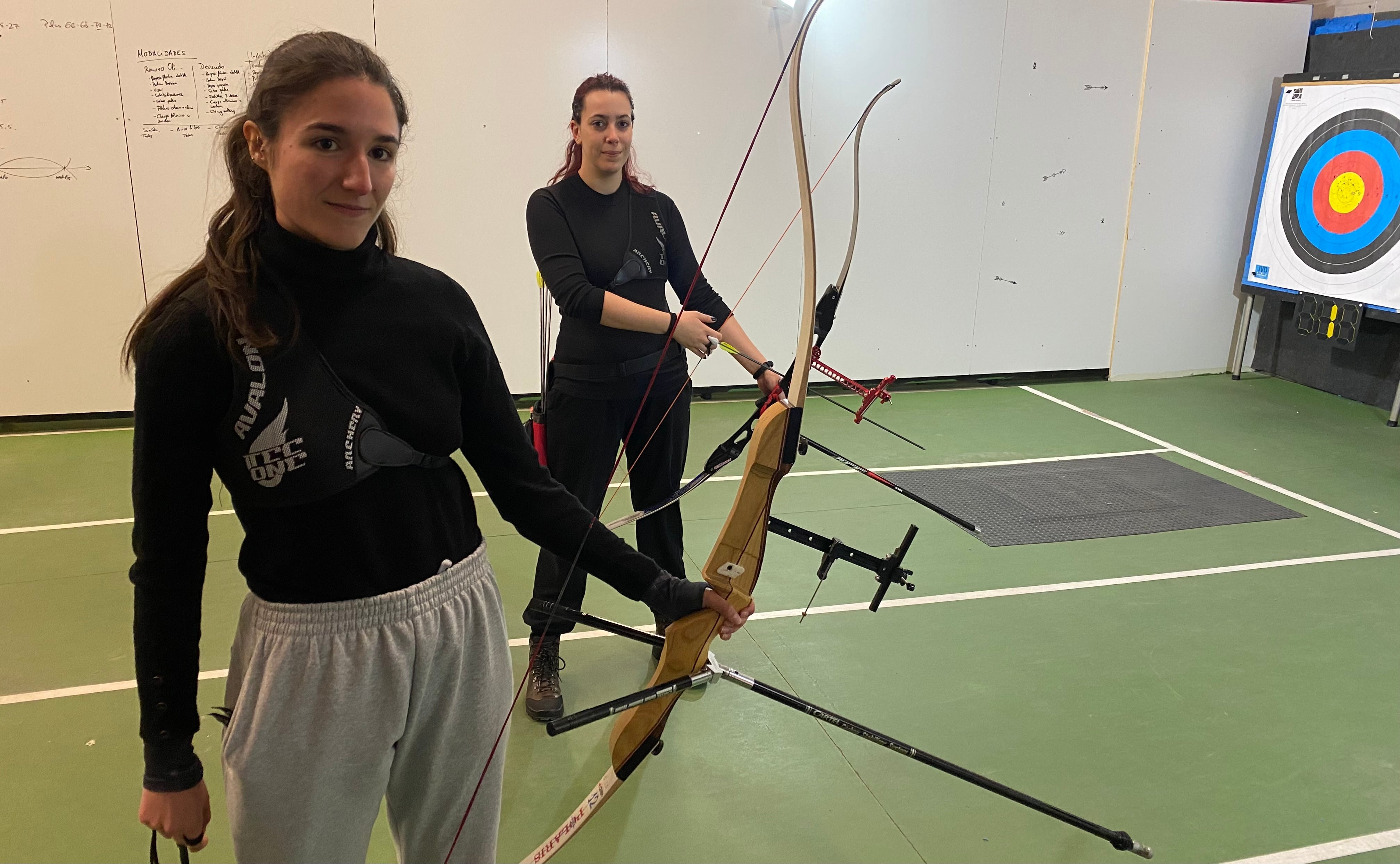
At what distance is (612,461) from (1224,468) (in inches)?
113

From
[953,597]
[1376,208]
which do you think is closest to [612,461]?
[953,597]

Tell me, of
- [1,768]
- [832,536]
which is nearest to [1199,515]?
[832,536]

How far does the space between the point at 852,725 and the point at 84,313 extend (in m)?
3.81

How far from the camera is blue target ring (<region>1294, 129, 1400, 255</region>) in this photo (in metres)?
4.40

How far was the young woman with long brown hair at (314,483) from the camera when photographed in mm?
775

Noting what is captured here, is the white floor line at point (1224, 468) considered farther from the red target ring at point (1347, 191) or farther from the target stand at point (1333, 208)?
the red target ring at point (1347, 191)

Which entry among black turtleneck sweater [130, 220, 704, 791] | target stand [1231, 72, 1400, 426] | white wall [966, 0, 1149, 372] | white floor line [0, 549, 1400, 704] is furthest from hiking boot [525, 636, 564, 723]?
target stand [1231, 72, 1400, 426]

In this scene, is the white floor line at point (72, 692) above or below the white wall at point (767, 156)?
below

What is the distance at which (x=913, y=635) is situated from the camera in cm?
240

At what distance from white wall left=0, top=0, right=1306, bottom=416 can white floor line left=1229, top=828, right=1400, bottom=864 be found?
3209 millimetres

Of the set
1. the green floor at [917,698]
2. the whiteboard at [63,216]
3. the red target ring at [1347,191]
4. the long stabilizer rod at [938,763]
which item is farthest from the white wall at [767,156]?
the long stabilizer rod at [938,763]

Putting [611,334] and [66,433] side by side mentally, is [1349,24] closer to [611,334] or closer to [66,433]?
[611,334]

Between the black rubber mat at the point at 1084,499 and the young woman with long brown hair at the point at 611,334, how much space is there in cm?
141

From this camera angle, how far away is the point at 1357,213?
4.54 metres
